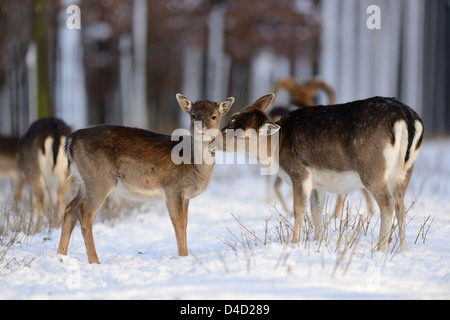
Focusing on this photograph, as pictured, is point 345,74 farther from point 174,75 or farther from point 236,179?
point 236,179

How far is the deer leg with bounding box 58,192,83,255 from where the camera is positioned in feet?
20.7

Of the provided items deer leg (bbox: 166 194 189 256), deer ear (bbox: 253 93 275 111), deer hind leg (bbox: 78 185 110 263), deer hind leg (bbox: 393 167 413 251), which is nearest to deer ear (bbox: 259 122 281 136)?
deer ear (bbox: 253 93 275 111)

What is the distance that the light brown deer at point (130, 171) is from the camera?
6.33 meters

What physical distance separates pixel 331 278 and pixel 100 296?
76.7 inches

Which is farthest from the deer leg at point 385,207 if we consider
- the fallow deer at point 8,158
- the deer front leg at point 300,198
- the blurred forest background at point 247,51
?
the blurred forest background at point 247,51

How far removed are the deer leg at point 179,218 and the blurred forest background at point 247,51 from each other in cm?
2483


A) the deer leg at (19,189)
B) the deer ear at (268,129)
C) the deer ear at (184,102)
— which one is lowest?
the deer leg at (19,189)

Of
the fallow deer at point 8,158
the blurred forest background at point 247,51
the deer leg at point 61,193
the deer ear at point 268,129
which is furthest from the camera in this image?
the blurred forest background at point 247,51

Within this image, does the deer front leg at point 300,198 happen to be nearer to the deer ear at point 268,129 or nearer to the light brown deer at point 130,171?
the deer ear at point 268,129

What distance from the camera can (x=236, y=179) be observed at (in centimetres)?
1698

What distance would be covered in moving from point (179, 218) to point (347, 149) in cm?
202
